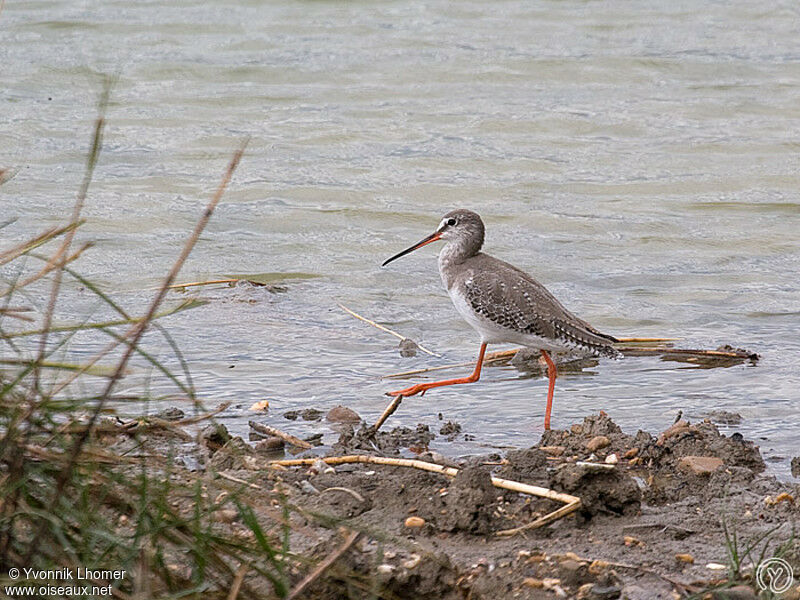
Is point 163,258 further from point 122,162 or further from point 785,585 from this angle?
point 785,585

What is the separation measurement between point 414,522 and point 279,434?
50.7 inches

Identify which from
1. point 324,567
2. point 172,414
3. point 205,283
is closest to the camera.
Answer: point 324,567

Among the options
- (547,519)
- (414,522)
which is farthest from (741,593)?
(414,522)

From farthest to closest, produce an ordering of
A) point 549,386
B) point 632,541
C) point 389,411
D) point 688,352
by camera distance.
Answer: point 688,352 < point 549,386 < point 389,411 < point 632,541

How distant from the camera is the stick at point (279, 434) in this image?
556 cm

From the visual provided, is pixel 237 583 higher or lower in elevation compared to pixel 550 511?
higher

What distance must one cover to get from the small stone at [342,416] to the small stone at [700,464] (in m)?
1.66

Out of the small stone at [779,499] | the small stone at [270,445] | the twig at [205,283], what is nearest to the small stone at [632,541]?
the small stone at [779,499]

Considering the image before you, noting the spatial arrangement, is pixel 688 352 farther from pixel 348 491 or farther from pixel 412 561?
pixel 412 561

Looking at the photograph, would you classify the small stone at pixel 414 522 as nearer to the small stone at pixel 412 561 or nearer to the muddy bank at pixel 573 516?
the muddy bank at pixel 573 516

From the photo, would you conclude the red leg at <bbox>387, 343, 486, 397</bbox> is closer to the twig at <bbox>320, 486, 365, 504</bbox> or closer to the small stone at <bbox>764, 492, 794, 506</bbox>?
the twig at <bbox>320, 486, 365, 504</bbox>

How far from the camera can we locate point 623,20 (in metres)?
15.9

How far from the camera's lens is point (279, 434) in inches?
223

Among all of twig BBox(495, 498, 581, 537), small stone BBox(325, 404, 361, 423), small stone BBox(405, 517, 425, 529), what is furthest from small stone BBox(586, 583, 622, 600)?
small stone BBox(325, 404, 361, 423)
